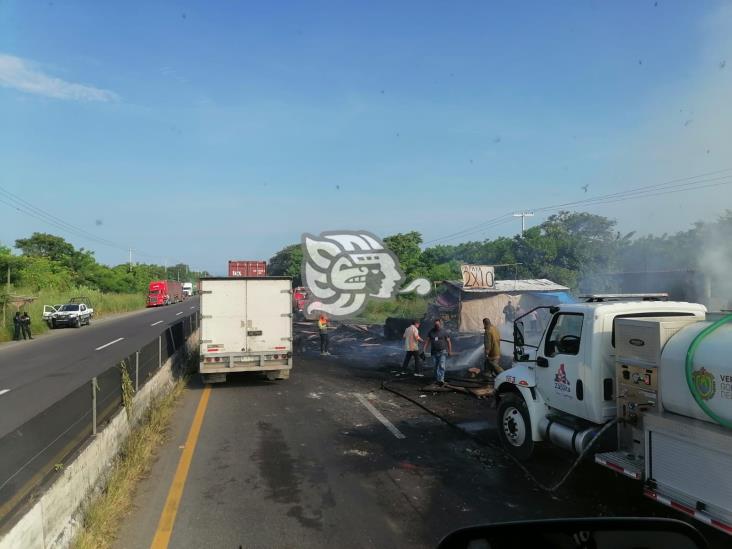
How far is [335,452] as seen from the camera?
7766 mm

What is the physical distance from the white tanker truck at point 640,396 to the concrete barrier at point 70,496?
524cm

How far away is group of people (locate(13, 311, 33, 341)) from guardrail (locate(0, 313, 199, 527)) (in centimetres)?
2460

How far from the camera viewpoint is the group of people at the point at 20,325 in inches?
1103

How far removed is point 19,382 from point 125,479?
11.0 m

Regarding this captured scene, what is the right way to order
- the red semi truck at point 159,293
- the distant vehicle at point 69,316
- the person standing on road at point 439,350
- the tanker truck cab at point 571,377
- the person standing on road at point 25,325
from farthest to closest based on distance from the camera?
1. the red semi truck at point 159,293
2. the distant vehicle at point 69,316
3. the person standing on road at point 25,325
4. the person standing on road at point 439,350
5. the tanker truck cab at point 571,377

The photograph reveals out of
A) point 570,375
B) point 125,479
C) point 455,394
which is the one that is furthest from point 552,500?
point 455,394

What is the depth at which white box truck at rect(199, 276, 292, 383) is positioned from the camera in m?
13.3

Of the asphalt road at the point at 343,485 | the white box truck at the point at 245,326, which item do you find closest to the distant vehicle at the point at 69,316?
the white box truck at the point at 245,326

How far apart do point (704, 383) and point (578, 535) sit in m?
3.45

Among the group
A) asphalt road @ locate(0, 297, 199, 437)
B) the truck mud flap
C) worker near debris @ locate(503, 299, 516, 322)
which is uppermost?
worker near debris @ locate(503, 299, 516, 322)

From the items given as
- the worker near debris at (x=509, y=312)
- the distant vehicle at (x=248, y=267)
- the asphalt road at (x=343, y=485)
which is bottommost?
the asphalt road at (x=343, y=485)

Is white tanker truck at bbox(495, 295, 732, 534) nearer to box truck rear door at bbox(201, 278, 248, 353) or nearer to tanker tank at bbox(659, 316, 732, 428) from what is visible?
tanker tank at bbox(659, 316, 732, 428)

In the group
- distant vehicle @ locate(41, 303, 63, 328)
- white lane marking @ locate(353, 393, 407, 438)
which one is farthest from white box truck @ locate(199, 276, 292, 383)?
distant vehicle @ locate(41, 303, 63, 328)

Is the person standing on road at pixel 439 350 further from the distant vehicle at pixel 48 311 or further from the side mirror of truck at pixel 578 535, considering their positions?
the distant vehicle at pixel 48 311
